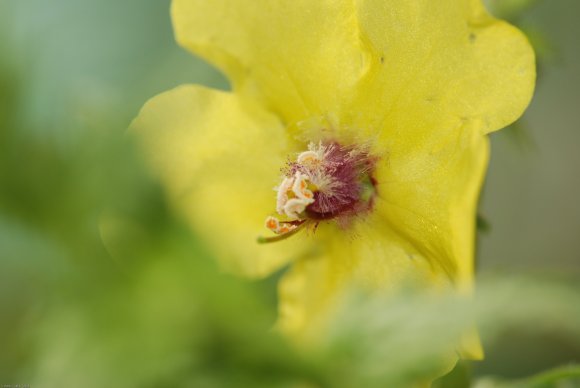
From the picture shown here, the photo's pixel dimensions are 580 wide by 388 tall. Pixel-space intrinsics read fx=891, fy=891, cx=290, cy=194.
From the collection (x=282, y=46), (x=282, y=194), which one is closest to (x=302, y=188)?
(x=282, y=194)

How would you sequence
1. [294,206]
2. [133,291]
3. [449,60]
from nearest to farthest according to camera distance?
1. [133,291]
2. [449,60]
3. [294,206]

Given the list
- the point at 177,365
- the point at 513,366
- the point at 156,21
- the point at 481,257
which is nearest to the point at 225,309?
the point at 177,365

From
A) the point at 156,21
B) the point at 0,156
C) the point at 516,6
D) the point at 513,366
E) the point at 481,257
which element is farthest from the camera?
the point at 481,257

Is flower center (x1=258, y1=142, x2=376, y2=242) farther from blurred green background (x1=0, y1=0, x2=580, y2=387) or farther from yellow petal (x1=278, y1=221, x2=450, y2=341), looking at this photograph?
blurred green background (x1=0, y1=0, x2=580, y2=387)

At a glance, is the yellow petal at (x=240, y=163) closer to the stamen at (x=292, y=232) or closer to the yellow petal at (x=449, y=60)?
the stamen at (x=292, y=232)

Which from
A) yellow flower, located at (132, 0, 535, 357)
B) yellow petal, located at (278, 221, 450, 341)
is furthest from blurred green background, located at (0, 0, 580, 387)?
yellow petal, located at (278, 221, 450, 341)

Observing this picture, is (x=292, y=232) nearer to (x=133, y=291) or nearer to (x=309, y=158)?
(x=309, y=158)

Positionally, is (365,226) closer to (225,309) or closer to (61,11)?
(225,309)
